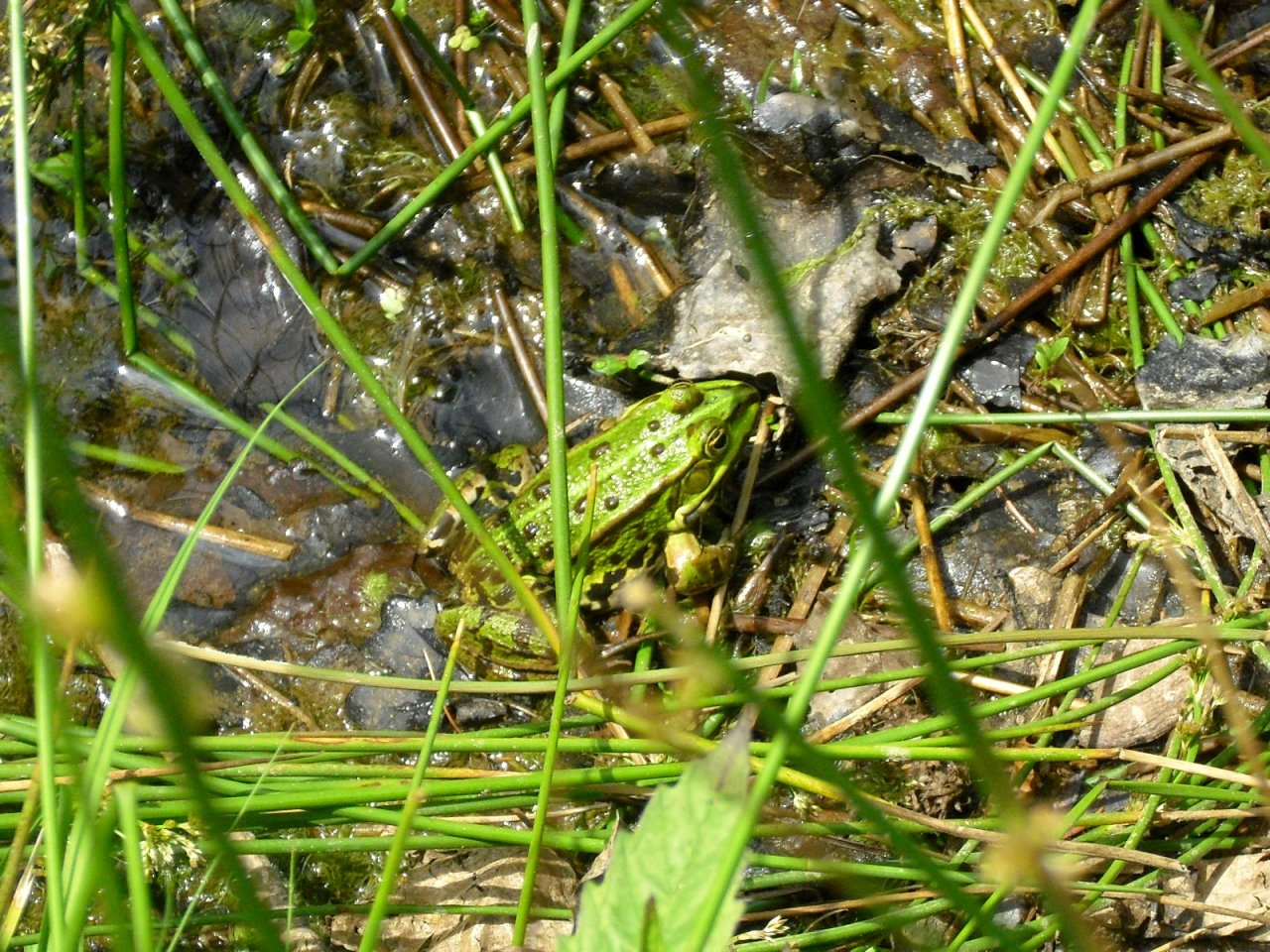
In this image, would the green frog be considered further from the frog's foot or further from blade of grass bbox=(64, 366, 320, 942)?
blade of grass bbox=(64, 366, 320, 942)

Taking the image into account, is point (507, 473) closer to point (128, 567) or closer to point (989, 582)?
point (128, 567)

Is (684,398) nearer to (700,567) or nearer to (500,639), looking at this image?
(700,567)

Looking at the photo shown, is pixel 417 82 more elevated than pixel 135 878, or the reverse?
pixel 417 82

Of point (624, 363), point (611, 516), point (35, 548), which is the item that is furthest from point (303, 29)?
point (35, 548)

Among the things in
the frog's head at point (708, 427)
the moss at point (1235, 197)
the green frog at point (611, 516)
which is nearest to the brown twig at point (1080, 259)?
the moss at point (1235, 197)

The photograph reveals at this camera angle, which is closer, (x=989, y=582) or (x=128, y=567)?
Answer: (x=989, y=582)

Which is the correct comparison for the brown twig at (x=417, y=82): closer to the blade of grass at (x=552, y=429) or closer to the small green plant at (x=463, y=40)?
A: the small green plant at (x=463, y=40)

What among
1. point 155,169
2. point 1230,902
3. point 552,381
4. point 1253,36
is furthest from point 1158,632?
point 155,169
